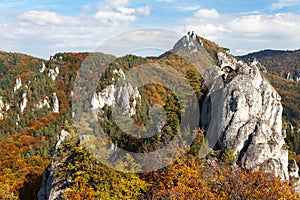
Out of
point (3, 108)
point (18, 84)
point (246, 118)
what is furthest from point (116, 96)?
point (18, 84)

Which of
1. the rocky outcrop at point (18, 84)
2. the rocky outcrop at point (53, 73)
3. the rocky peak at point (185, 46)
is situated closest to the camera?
the rocky peak at point (185, 46)

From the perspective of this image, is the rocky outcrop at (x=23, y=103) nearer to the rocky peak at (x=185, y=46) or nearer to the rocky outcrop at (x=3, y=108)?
the rocky outcrop at (x=3, y=108)

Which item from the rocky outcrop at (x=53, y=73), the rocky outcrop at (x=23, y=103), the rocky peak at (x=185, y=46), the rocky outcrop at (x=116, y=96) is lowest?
the rocky outcrop at (x=23, y=103)

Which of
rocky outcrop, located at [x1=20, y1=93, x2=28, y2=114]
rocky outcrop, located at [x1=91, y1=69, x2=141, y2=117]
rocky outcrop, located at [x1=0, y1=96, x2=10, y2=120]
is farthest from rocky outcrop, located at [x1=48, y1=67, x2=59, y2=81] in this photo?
rocky outcrop, located at [x1=91, y1=69, x2=141, y2=117]

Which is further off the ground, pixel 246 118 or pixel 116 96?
pixel 246 118

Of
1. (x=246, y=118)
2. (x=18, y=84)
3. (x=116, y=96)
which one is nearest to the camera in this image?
(x=246, y=118)

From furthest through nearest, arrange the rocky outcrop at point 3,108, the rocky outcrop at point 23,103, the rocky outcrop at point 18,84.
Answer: the rocky outcrop at point 18,84
the rocky outcrop at point 3,108
the rocky outcrop at point 23,103

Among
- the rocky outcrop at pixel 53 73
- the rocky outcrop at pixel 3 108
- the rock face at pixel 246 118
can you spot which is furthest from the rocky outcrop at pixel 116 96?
the rocky outcrop at pixel 3 108

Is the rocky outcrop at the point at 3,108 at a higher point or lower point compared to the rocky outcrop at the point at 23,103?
lower

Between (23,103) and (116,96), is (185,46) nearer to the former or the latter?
(116,96)

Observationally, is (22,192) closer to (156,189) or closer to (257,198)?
(156,189)

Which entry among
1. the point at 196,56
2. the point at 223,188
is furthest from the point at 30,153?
the point at 223,188
